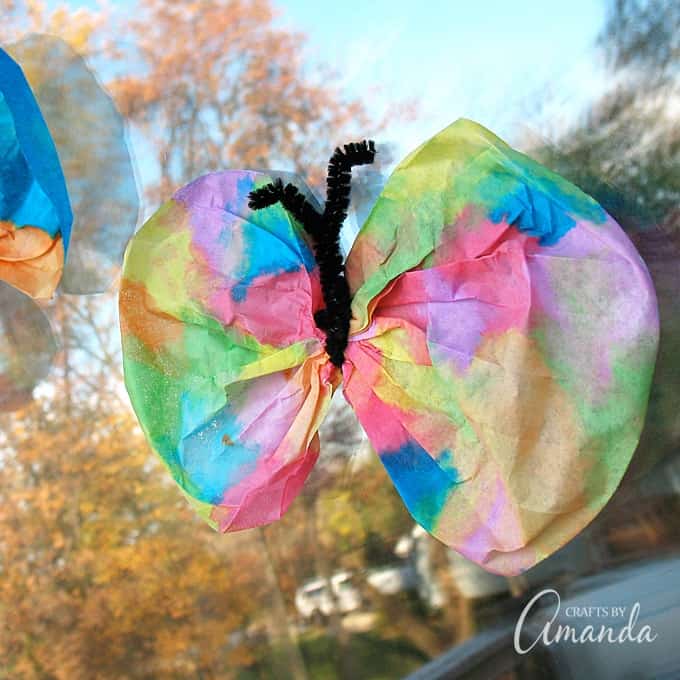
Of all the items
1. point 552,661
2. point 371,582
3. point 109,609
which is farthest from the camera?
point 109,609

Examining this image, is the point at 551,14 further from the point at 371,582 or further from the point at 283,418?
the point at 371,582

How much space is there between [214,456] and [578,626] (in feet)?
0.98

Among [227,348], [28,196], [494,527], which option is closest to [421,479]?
Answer: [494,527]

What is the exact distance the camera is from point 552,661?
2.02 feet

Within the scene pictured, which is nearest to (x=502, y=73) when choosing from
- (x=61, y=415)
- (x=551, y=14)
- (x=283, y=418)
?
(x=551, y=14)

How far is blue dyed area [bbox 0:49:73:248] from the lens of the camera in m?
0.65

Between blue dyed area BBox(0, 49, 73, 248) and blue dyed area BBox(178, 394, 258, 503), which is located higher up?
blue dyed area BBox(0, 49, 73, 248)

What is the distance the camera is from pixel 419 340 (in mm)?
519

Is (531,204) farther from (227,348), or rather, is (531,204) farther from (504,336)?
(227,348)

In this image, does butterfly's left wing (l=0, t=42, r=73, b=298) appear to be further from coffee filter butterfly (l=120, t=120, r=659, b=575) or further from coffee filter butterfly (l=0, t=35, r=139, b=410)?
coffee filter butterfly (l=120, t=120, r=659, b=575)

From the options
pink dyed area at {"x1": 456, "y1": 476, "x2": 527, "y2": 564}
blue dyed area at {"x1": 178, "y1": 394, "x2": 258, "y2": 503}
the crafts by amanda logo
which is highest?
blue dyed area at {"x1": 178, "y1": 394, "x2": 258, "y2": 503}

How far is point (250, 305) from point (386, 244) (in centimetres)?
10

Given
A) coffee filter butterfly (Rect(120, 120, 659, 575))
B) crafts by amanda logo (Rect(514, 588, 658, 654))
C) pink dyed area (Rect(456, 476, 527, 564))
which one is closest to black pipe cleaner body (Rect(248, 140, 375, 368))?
coffee filter butterfly (Rect(120, 120, 659, 575))

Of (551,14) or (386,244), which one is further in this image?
(551,14)
